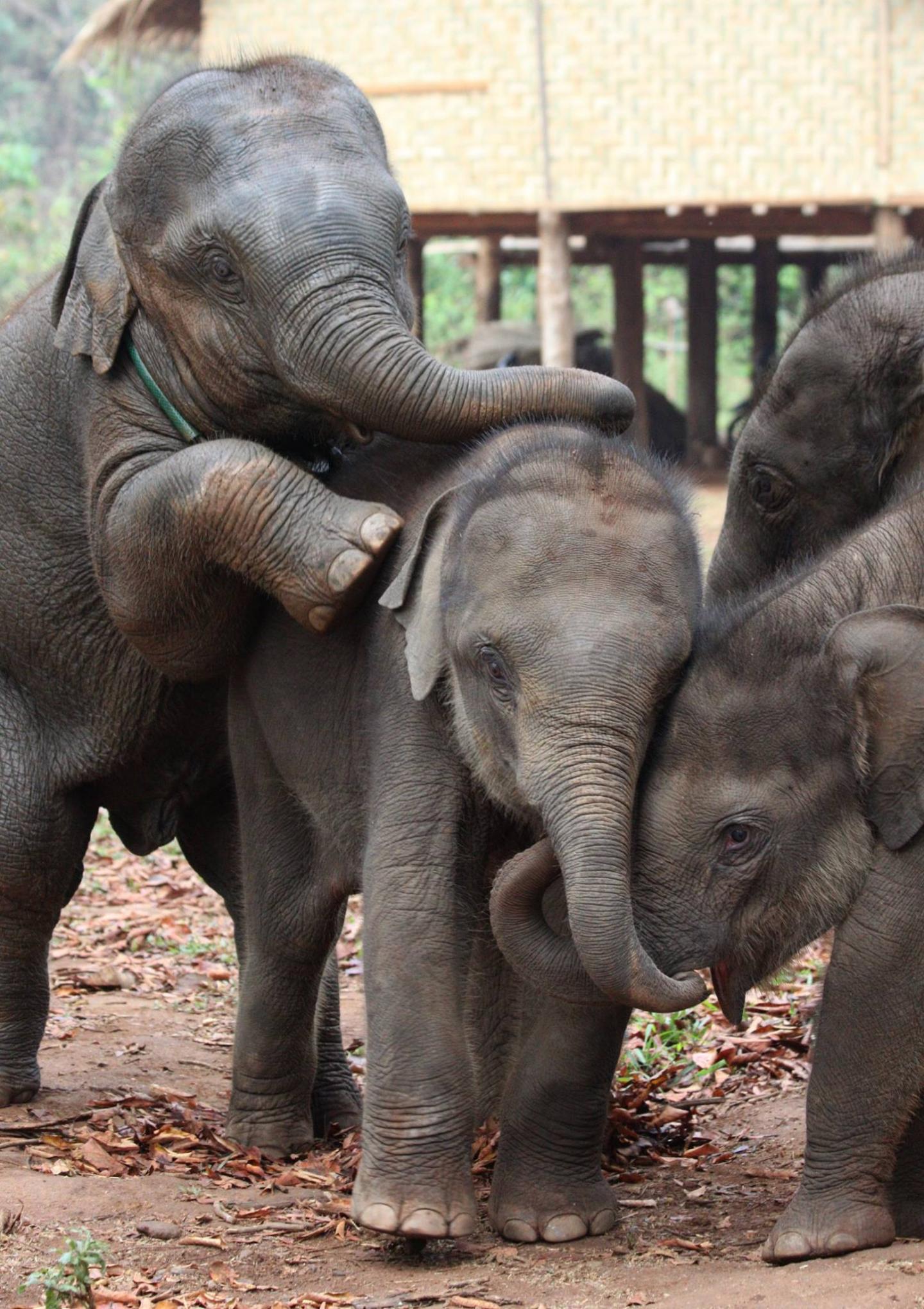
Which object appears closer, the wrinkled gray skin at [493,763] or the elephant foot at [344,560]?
the wrinkled gray skin at [493,763]

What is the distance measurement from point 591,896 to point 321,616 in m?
0.94

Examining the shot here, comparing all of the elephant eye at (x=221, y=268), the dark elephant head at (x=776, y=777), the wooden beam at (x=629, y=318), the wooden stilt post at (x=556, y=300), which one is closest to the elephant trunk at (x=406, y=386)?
the elephant eye at (x=221, y=268)

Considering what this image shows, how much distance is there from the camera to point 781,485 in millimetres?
5441

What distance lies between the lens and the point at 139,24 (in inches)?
623

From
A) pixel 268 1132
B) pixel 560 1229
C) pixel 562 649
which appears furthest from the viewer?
pixel 268 1132

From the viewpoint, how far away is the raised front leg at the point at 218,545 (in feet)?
13.3

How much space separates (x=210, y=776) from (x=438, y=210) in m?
10.0

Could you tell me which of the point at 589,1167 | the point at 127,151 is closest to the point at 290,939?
the point at 589,1167

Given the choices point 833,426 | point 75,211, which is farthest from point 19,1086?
point 75,211

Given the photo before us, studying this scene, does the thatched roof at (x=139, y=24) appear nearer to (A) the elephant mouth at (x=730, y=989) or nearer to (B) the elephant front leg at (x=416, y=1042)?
(B) the elephant front leg at (x=416, y=1042)

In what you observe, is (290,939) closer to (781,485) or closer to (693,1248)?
(693,1248)

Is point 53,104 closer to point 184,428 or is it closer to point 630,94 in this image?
point 630,94

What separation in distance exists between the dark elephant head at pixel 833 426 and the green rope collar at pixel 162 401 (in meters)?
1.65

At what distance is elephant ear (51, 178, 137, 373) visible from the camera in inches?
179
